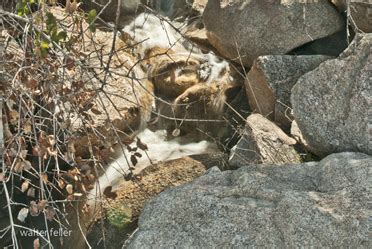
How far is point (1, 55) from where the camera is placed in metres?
3.05

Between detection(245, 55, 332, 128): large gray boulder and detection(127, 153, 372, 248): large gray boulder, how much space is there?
1.79 meters

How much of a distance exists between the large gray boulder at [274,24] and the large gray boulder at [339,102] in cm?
213

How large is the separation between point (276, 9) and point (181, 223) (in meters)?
3.42

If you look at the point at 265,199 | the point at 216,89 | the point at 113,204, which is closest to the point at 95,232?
the point at 113,204

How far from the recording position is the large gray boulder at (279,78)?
5.20 m

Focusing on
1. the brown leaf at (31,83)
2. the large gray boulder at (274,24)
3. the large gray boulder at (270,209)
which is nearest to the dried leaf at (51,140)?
the brown leaf at (31,83)

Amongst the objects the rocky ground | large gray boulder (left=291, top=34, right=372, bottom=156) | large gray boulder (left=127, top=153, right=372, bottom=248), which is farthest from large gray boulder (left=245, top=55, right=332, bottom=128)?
large gray boulder (left=127, top=153, right=372, bottom=248)

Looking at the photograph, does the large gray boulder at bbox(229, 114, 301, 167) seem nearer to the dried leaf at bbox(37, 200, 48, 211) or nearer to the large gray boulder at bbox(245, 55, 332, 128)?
the large gray boulder at bbox(245, 55, 332, 128)

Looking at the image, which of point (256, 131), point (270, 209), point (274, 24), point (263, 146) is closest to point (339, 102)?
point (270, 209)

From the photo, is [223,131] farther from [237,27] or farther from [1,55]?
[1,55]

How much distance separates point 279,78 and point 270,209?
7.99 feet

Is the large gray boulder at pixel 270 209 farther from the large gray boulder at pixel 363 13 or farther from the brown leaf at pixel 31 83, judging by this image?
the large gray boulder at pixel 363 13

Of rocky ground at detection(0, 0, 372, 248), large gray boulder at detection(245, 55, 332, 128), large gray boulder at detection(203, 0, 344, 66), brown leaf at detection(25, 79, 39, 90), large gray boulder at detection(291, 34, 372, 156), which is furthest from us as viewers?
large gray boulder at detection(203, 0, 344, 66)

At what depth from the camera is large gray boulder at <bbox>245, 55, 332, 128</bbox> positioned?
5195 mm
